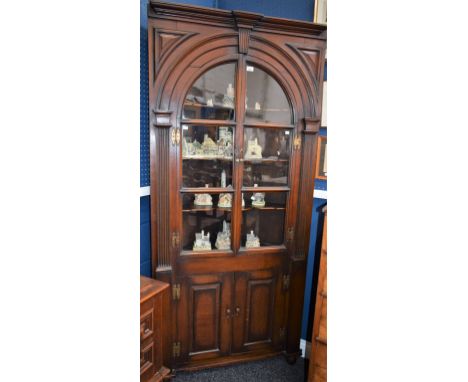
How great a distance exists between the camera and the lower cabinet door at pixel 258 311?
183 centimetres

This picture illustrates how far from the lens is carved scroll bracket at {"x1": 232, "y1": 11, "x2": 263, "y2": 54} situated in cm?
146

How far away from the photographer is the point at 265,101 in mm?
1749

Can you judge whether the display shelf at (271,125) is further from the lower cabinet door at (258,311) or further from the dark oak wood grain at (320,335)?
the lower cabinet door at (258,311)

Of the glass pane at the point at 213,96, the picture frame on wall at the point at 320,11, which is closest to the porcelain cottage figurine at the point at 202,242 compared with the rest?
the glass pane at the point at 213,96

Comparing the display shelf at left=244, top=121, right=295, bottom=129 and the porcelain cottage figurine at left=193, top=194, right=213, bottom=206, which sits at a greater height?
the display shelf at left=244, top=121, right=295, bottom=129

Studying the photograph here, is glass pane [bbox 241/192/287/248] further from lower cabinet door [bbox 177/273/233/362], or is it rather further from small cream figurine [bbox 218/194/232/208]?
lower cabinet door [bbox 177/273/233/362]

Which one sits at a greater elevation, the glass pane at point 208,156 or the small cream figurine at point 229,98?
the small cream figurine at point 229,98

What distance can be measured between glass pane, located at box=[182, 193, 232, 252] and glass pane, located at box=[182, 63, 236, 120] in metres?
0.50

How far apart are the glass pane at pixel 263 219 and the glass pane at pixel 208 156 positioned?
219 millimetres

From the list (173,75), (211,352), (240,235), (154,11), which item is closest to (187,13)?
(154,11)

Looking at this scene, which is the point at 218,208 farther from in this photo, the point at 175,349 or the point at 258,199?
the point at 175,349

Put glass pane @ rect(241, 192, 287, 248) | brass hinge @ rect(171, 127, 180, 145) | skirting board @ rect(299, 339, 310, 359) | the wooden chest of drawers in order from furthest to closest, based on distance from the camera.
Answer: skirting board @ rect(299, 339, 310, 359) → glass pane @ rect(241, 192, 287, 248) → brass hinge @ rect(171, 127, 180, 145) → the wooden chest of drawers

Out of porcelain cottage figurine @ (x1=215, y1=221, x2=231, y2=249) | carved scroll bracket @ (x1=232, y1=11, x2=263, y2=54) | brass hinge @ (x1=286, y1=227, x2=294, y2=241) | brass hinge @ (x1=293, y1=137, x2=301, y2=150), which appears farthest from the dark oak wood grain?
→ carved scroll bracket @ (x1=232, y1=11, x2=263, y2=54)
